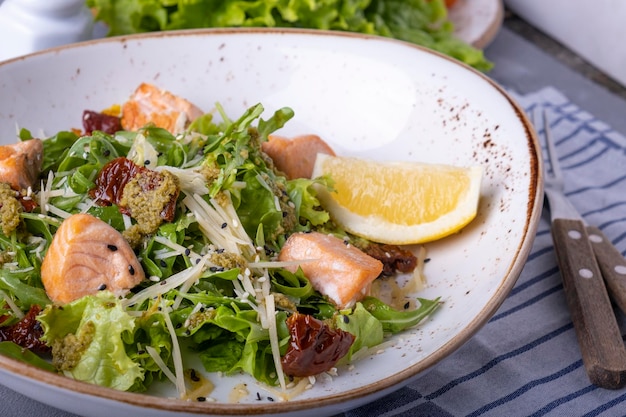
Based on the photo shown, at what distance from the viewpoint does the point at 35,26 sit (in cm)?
367

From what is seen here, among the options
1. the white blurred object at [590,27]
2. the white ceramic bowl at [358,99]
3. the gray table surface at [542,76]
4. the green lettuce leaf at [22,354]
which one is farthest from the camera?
the white blurred object at [590,27]

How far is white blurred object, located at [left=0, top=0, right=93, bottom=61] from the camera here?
365 cm

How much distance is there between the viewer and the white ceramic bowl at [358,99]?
2.62 meters

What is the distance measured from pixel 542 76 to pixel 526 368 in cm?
297

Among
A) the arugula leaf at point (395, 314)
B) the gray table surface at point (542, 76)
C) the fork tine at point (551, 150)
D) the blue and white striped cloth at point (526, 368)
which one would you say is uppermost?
the arugula leaf at point (395, 314)

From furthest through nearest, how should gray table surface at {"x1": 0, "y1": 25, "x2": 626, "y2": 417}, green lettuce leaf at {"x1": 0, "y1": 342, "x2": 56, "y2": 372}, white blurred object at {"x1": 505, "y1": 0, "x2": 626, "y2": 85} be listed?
white blurred object at {"x1": 505, "y1": 0, "x2": 626, "y2": 85} → gray table surface at {"x1": 0, "y1": 25, "x2": 626, "y2": 417} → green lettuce leaf at {"x1": 0, "y1": 342, "x2": 56, "y2": 372}

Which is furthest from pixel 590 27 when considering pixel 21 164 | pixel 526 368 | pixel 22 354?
pixel 22 354

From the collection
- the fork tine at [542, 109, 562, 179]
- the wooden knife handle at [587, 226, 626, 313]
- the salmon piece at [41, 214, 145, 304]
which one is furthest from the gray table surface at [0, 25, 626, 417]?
the salmon piece at [41, 214, 145, 304]

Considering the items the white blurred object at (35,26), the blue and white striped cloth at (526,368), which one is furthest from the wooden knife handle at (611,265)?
the white blurred object at (35,26)

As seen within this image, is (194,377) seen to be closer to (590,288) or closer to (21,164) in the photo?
(21,164)

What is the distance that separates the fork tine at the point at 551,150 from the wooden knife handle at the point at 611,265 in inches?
18.2

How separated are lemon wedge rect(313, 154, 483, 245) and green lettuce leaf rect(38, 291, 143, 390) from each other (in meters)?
1.01

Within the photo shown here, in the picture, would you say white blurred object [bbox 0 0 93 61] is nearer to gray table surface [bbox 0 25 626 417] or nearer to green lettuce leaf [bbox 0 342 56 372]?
green lettuce leaf [bbox 0 342 56 372]

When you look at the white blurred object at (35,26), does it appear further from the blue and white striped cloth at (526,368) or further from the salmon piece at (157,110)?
the blue and white striped cloth at (526,368)
